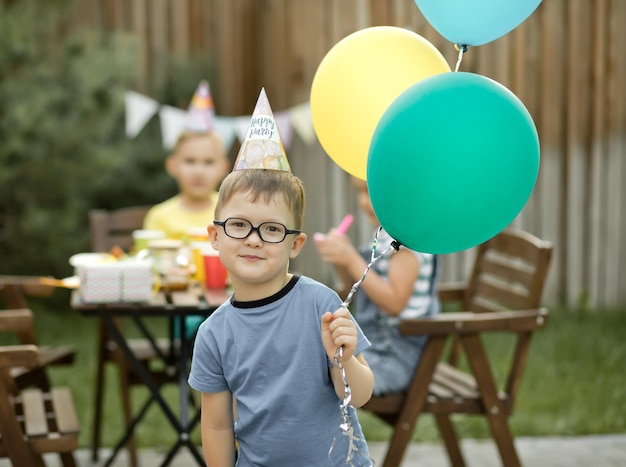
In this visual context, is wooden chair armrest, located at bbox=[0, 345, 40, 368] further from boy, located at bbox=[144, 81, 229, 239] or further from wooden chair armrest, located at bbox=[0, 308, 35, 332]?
boy, located at bbox=[144, 81, 229, 239]

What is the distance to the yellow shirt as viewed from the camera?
4430 mm

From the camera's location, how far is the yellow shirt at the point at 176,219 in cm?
443

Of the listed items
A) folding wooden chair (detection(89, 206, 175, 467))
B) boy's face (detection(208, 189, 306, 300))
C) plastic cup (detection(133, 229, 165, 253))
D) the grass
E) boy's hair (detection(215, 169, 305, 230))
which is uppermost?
boy's hair (detection(215, 169, 305, 230))

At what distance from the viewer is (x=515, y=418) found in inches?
183

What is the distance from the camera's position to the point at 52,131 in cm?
600

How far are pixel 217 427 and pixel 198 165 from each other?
6.85 feet

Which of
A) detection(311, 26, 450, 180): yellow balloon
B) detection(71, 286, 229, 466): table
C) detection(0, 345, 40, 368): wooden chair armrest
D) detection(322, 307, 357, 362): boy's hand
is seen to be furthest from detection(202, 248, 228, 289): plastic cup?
detection(322, 307, 357, 362): boy's hand

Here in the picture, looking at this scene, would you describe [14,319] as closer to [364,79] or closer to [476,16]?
[364,79]

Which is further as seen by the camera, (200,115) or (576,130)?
(576,130)

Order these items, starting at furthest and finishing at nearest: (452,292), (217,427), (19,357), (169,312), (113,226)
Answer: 1. (113,226)
2. (452,292)
3. (169,312)
4. (19,357)
5. (217,427)

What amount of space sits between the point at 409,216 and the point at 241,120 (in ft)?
9.86

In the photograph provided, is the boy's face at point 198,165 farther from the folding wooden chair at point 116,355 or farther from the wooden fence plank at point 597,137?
the wooden fence plank at point 597,137

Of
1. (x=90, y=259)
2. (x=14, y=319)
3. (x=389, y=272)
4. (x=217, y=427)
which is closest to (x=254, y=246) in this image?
(x=217, y=427)

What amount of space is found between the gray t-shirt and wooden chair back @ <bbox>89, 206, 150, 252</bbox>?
2236mm
